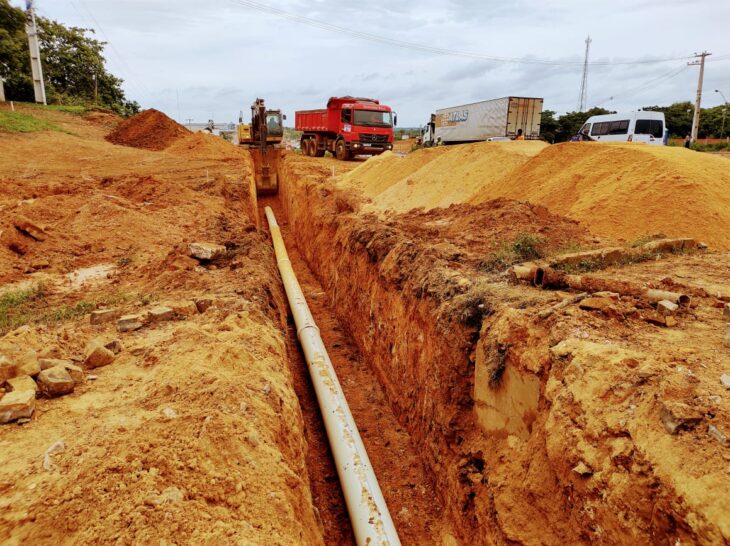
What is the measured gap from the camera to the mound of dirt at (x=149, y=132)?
103 feet

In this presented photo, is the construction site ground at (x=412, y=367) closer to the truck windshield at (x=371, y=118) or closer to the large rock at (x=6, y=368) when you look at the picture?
the large rock at (x=6, y=368)

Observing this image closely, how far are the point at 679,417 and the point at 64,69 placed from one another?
53.3 m

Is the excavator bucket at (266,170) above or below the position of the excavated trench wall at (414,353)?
above

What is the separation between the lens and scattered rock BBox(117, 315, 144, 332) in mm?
5973

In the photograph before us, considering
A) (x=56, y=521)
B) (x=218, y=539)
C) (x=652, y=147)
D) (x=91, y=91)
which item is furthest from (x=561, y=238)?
(x=91, y=91)

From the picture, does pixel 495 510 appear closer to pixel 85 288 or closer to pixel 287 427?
pixel 287 427

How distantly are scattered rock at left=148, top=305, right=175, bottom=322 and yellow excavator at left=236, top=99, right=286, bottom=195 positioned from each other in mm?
21702

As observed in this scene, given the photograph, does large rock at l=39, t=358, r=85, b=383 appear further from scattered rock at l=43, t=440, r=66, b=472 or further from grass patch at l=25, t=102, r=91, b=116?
grass patch at l=25, t=102, r=91, b=116

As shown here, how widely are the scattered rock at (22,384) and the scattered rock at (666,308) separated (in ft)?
20.0

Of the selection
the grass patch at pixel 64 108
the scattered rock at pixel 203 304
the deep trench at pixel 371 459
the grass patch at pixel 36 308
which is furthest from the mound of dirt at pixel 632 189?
the grass patch at pixel 64 108

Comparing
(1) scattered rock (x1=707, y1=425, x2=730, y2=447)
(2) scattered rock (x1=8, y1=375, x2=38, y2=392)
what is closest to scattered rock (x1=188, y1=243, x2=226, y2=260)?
(2) scattered rock (x1=8, y1=375, x2=38, y2=392)

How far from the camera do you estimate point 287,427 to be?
5004 mm

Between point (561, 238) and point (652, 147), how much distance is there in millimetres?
4788

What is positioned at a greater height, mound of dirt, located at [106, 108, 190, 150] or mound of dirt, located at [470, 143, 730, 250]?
mound of dirt, located at [106, 108, 190, 150]
